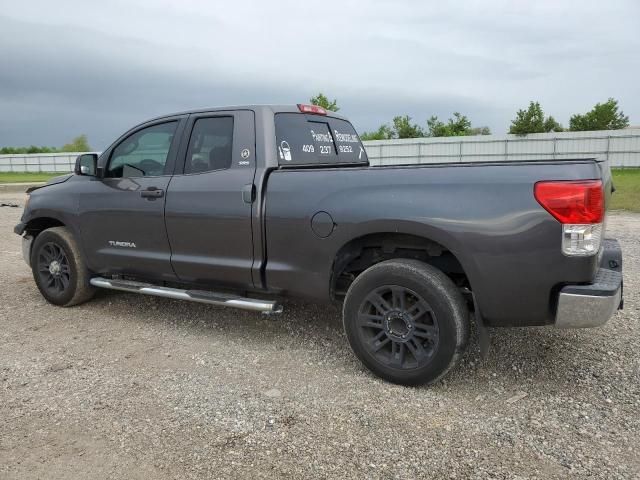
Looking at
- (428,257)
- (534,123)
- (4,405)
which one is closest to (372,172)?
(428,257)

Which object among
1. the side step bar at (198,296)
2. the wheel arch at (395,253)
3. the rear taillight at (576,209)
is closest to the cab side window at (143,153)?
the side step bar at (198,296)

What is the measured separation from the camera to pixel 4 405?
3.28 meters

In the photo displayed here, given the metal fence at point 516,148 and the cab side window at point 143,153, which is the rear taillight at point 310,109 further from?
the metal fence at point 516,148

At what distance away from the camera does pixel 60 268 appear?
516 cm

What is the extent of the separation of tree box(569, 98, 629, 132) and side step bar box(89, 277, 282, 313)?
42946 millimetres

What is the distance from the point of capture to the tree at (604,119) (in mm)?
39562

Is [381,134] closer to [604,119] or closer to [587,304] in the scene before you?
[604,119]

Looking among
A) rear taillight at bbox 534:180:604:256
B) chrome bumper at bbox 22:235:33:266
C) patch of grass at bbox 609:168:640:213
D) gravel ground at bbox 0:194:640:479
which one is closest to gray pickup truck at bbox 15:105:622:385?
rear taillight at bbox 534:180:604:256

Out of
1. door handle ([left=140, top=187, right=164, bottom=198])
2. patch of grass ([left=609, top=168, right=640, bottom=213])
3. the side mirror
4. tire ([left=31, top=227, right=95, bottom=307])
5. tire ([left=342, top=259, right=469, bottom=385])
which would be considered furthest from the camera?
patch of grass ([left=609, top=168, right=640, bottom=213])

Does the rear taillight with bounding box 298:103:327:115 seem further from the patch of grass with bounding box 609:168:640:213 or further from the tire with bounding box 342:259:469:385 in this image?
the patch of grass with bounding box 609:168:640:213

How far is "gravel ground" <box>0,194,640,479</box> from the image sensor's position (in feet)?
8.70

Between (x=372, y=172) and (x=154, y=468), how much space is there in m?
2.14

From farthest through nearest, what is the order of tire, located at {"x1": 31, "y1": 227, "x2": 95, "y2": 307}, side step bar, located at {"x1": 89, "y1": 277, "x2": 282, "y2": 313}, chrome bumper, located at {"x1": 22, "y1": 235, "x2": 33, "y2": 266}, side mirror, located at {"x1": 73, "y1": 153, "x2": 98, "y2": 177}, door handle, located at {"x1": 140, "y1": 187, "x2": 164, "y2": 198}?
chrome bumper, located at {"x1": 22, "y1": 235, "x2": 33, "y2": 266}, tire, located at {"x1": 31, "y1": 227, "x2": 95, "y2": 307}, side mirror, located at {"x1": 73, "y1": 153, "x2": 98, "y2": 177}, door handle, located at {"x1": 140, "y1": 187, "x2": 164, "y2": 198}, side step bar, located at {"x1": 89, "y1": 277, "x2": 282, "y2": 313}

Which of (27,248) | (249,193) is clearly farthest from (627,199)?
(27,248)
